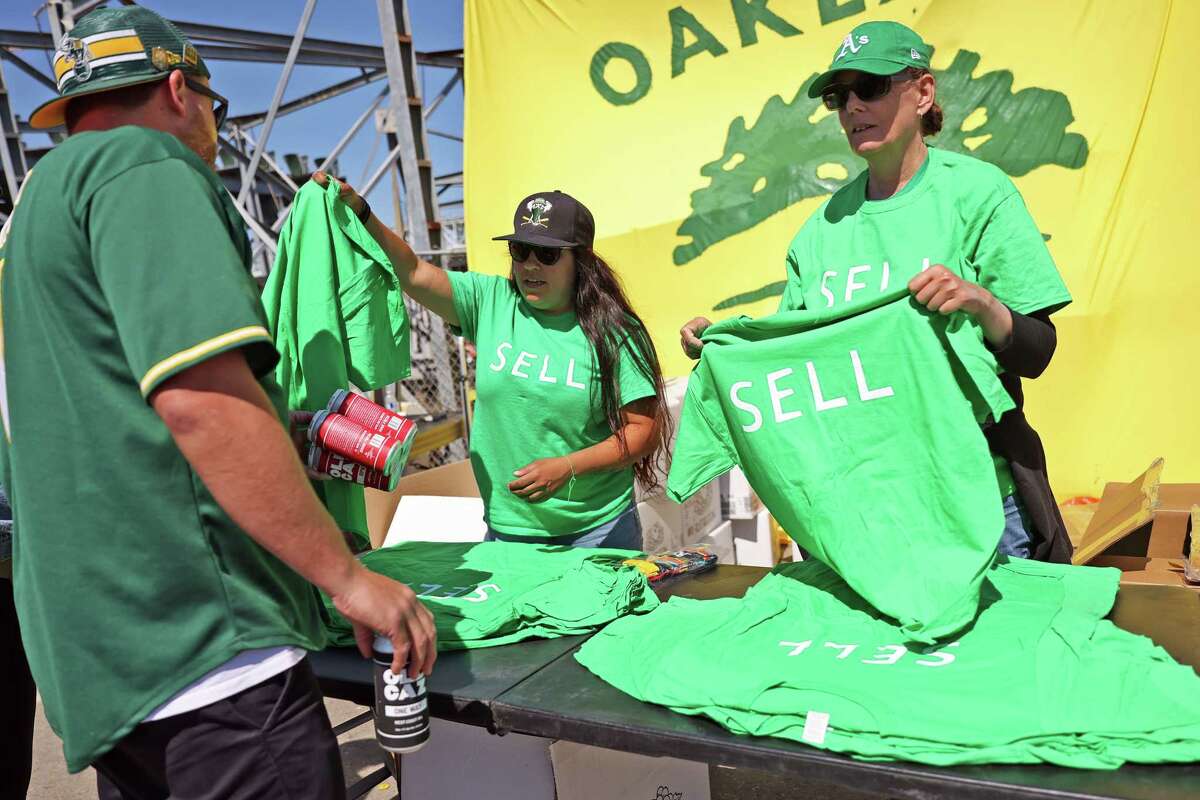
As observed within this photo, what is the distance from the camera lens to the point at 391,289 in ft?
8.45

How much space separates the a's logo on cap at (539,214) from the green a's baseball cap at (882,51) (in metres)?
0.93

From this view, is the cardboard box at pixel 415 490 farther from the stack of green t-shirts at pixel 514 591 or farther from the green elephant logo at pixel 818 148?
the green elephant logo at pixel 818 148

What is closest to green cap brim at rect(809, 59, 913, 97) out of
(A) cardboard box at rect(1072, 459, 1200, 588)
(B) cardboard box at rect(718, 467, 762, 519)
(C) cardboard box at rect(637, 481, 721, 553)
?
(C) cardboard box at rect(637, 481, 721, 553)

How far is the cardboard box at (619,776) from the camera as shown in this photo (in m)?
2.02

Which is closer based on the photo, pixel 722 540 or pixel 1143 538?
pixel 1143 538

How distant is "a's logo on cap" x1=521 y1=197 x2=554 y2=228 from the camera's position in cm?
263

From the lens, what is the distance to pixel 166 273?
1.15 metres

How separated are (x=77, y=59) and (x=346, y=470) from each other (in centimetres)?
98

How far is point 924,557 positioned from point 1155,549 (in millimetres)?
2379

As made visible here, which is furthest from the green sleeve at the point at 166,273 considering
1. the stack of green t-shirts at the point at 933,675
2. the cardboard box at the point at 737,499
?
the cardboard box at the point at 737,499

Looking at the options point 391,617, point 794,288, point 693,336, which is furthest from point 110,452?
point 794,288

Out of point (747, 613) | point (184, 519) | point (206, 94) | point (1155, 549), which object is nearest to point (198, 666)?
point (184, 519)

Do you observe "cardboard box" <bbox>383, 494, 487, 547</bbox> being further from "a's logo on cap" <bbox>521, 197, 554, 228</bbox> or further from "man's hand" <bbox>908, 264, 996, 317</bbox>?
"man's hand" <bbox>908, 264, 996, 317</bbox>

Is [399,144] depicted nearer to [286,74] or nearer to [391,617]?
[286,74]
